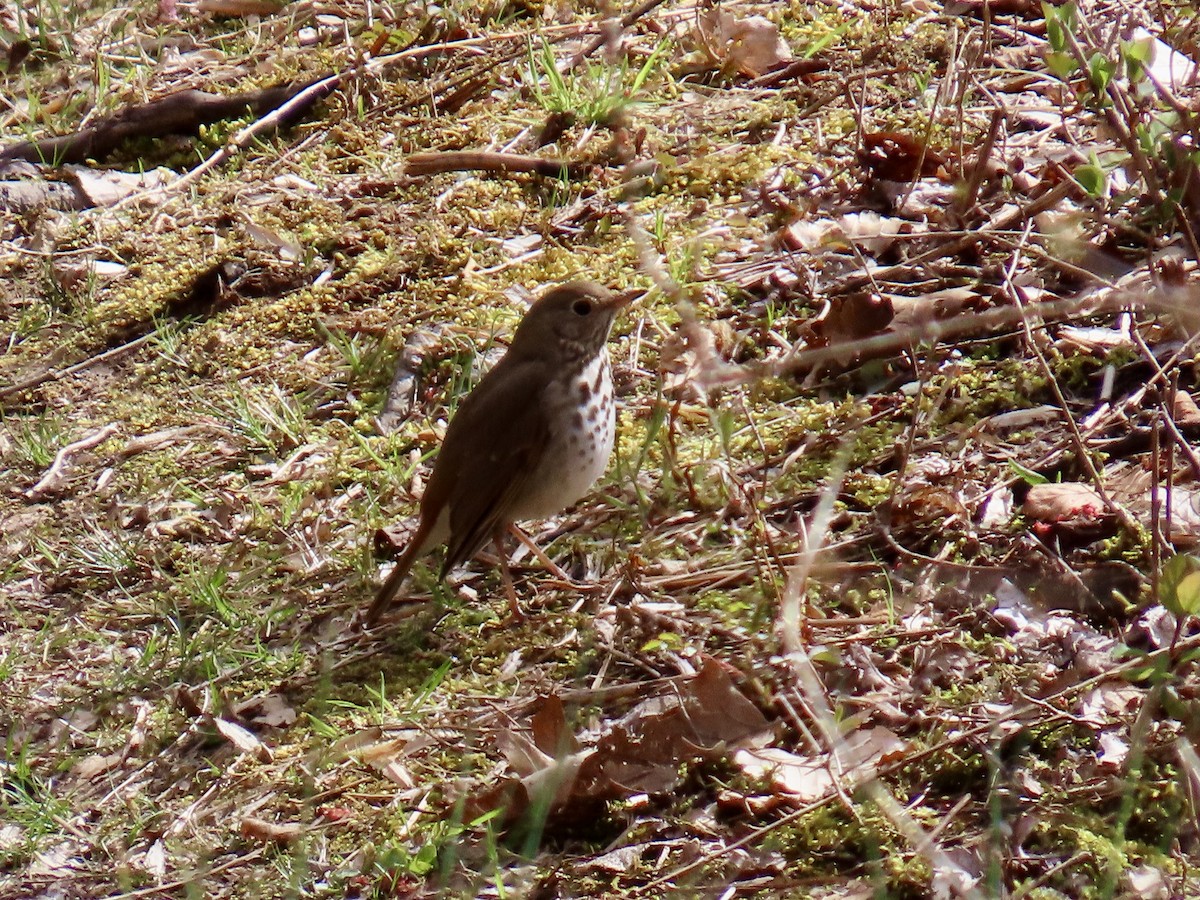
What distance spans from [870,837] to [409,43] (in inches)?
194

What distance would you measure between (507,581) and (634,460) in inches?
25.4

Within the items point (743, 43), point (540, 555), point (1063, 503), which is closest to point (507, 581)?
point (540, 555)

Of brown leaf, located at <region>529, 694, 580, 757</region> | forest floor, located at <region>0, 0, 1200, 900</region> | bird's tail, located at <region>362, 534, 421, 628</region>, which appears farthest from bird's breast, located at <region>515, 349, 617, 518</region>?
brown leaf, located at <region>529, 694, 580, 757</region>

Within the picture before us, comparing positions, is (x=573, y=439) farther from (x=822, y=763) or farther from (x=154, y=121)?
(x=154, y=121)

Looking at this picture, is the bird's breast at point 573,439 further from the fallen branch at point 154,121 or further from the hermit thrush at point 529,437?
the fallen branch at point 154,121

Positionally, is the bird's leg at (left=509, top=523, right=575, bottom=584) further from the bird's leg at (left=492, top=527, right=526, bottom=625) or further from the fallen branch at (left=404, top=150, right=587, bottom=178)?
the fallen branch at (left=404, top=150, right=587, bottom=178)

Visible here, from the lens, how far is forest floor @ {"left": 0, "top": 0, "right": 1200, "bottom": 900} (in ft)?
10.2

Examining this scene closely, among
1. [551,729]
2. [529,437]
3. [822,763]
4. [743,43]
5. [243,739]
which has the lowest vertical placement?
[243,739]

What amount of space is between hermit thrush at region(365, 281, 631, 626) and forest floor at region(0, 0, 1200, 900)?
18 centimetres

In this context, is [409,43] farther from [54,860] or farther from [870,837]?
[870,837]

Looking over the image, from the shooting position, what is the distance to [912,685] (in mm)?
3367

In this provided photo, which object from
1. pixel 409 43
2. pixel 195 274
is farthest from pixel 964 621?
pixel 409 43

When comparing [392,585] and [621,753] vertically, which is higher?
[621,753]

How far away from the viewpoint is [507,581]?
4129mm
